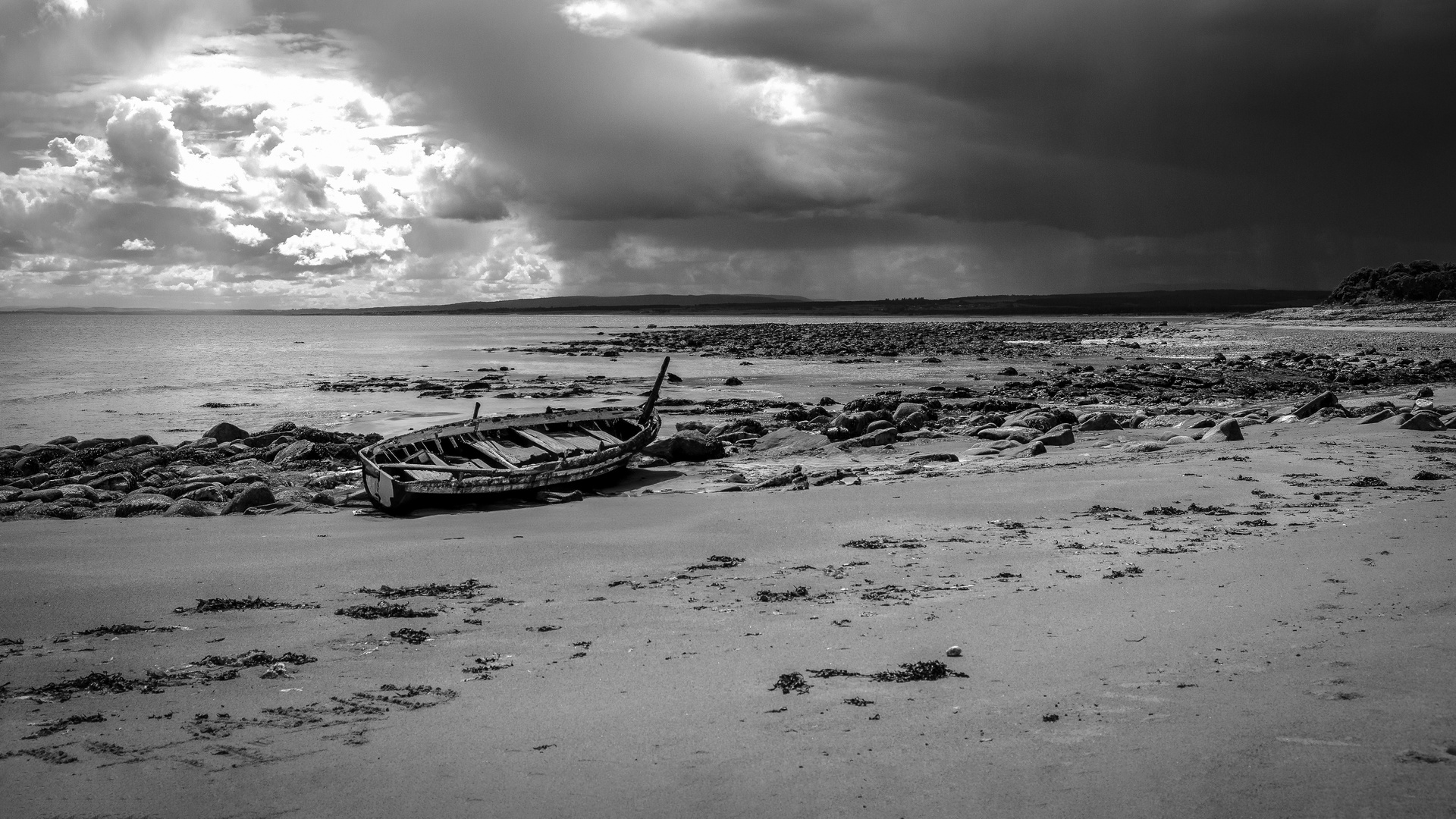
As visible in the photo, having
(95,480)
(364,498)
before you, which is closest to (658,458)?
(364,498)

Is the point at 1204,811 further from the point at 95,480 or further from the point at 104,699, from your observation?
the point at 95,480

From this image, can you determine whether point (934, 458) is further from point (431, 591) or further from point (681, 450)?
point (431, 591)

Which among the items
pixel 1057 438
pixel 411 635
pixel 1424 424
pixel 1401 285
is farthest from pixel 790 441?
pixel 1401 285

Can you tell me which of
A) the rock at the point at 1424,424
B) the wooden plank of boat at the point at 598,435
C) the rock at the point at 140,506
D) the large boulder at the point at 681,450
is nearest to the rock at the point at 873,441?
the large boulder at the point at 681,450

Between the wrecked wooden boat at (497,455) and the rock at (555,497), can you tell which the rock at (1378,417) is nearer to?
the wrecked wooden boat at (497,455)

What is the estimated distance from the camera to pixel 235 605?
26.1 ft

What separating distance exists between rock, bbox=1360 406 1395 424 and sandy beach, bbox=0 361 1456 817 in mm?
5848

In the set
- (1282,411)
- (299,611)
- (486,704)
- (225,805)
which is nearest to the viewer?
(225,805)

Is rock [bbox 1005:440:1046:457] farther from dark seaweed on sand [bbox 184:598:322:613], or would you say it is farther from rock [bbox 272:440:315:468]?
rock [bbox 272:440:315:468]

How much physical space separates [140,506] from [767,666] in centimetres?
1021

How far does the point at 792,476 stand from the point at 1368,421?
10047 mm

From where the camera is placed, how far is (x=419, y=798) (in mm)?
4578

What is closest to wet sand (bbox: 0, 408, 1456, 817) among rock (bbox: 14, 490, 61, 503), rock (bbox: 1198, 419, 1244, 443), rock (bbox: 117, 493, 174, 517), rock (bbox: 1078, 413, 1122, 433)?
rock (bbox: 117, 493, 174, 517)

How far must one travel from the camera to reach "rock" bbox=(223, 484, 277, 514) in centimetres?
1280
